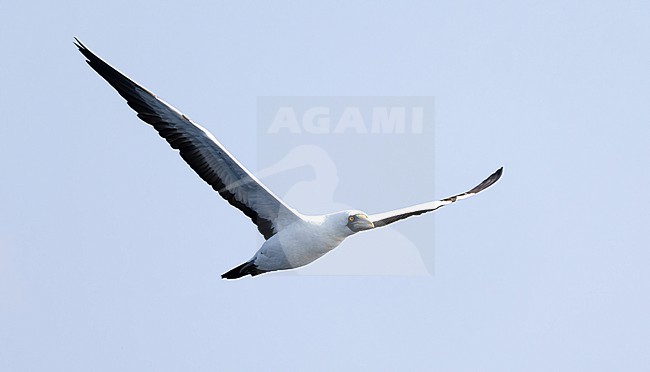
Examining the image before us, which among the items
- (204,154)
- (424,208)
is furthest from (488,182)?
(204,154)

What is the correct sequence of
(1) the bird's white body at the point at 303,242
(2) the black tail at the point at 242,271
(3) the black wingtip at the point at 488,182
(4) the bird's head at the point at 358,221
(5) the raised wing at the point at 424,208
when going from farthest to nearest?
(3) the black wingtip at the point at 488,182 < (5) the raised wing at the point at 424,208 < (2) the black tail at the point at 242,271 < (1) the bird's white body at the point at 303,242 < (4) the bird's head at the point at 358,221

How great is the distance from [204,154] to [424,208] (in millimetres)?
6417

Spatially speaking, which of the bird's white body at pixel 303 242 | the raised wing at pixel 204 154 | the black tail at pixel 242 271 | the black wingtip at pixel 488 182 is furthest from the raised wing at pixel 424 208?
the black tail at pixel 242 271

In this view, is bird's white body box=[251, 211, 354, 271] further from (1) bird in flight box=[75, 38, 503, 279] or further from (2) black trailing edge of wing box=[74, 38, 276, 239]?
(2) black trailing edge of wing box=[74, 38, 276, 239]

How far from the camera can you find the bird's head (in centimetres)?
2355

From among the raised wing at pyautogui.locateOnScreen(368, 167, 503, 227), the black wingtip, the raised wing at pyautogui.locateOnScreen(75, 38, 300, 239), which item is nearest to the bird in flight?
the raised wing at pyautogui.locateOnScreen(75, 38, 300, 239)

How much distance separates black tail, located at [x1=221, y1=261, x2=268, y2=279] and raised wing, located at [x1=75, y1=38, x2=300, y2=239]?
885mm

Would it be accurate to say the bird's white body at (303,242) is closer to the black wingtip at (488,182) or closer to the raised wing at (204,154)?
the raised wing at (204,154)

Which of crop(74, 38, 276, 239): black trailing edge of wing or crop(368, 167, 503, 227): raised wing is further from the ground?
crop(74, 38, 276, 239): black trailing edge of wing

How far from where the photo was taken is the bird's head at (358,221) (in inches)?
927

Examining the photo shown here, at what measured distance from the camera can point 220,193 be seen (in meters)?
25.0

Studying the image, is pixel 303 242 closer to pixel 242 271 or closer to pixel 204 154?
pixel 242 271

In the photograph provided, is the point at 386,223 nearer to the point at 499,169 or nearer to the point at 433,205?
the point at 433,205

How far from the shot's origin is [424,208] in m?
27.5
